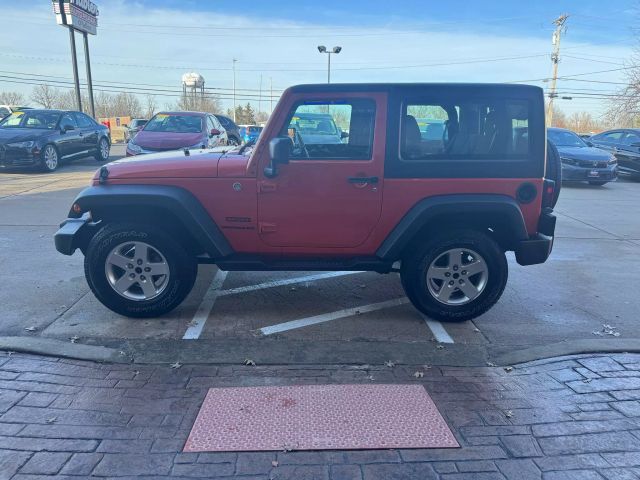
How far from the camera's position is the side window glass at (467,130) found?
154 inches

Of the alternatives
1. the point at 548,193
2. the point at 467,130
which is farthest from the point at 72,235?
the point at 548,193

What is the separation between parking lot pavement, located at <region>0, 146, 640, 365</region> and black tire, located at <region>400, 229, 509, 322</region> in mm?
147

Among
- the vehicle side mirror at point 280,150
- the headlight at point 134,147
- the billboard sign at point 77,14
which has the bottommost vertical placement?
the headlight at point 134,147

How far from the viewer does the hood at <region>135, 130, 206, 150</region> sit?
10.6 m

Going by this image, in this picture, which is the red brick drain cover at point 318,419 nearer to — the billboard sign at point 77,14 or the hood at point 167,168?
the hood at point 167,168

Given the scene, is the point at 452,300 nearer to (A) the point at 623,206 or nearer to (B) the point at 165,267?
(B) the point at 165,267

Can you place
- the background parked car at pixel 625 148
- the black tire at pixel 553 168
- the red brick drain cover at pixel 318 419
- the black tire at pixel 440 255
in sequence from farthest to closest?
the background parked car at pixel 625 148
the black tire at pixel 553 168
the black tire at pixel 440 255
the red brick drain cover at pixel 318 419

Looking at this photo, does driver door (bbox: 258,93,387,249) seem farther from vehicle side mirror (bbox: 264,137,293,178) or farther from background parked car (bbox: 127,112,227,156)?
background parked car (bbox: 127,112,227,156)

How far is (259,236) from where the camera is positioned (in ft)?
13.3

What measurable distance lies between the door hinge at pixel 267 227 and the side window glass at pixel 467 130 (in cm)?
122

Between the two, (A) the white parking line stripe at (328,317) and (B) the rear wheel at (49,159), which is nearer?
(A) the white parking line stripe at (328,317)

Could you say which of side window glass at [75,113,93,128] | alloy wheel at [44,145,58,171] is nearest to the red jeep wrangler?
alloy wheel at [44,145,58,171]

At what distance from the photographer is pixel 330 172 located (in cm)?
388

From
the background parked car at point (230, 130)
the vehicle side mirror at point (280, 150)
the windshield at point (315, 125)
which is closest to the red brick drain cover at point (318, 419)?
the vehicle side mirror at point (280, 150)
